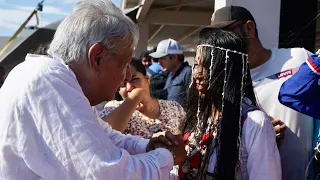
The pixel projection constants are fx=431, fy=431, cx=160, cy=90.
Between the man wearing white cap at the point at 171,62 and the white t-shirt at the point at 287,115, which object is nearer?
the white t-shirt at the point at 287,115

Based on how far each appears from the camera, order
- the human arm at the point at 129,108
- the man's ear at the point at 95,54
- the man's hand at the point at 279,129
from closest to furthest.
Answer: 1. the man's ear at the point at 95,54
2. the man's hand at the point at 279,129
3. the human arm at the point at 129,108

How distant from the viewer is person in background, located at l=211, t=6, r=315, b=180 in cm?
220

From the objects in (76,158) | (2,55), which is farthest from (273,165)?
(2,55)

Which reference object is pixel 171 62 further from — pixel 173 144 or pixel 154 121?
pixel 173 144

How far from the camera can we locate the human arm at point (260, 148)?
1756 millimetres

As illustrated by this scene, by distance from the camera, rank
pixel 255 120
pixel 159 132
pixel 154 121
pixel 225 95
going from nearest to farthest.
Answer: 1. pixel 255 120
2. pixel 225 95
3. pixel 159 132
4. pixel 154 121

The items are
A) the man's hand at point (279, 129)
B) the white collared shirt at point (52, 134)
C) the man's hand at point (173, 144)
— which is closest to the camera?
the white collared shirt at point (52, 134)

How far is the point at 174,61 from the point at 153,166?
4.47 m

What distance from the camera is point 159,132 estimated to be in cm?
207

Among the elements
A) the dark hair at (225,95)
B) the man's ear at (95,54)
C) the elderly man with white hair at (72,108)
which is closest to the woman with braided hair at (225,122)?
the dark hair at (225,95)

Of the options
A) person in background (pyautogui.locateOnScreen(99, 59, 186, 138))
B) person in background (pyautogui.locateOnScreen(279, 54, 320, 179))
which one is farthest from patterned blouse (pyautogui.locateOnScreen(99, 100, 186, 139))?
person in background (pyautogui.locateOnScreen(279, 54, 320, 179))

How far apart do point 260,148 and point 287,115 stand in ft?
1.81

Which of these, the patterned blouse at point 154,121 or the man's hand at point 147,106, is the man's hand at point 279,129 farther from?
the man's hand at point 147,106

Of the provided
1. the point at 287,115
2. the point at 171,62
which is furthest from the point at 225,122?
the point at 171,62
